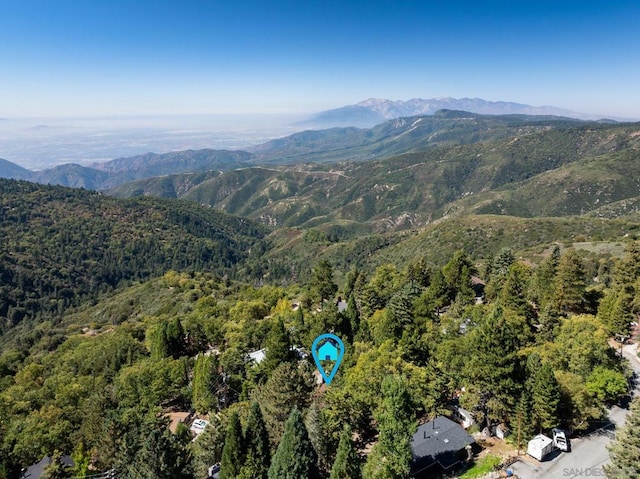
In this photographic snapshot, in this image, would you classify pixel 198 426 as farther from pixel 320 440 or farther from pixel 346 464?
pixel 346 464

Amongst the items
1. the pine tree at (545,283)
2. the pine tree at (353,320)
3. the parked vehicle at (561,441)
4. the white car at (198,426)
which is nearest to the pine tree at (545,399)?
the parked vehicle at (561,441)

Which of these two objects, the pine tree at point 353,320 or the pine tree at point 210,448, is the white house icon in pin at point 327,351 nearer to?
the pine tree at point 353,320

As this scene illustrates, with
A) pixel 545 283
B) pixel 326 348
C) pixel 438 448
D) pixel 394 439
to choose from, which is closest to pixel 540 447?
pixel 438 448

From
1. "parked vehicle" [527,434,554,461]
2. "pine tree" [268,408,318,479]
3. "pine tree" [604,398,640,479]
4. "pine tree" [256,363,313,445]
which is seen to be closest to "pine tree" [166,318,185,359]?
"pine tree" [256,363,313,445]

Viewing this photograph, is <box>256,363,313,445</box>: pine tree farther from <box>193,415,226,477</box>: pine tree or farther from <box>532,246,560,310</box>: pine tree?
<box>532,246,560,310</box>: pine tree

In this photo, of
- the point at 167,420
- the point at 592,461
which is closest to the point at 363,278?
the point at 167,420

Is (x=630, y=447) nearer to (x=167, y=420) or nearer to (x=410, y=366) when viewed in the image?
(x=410, y=366)
